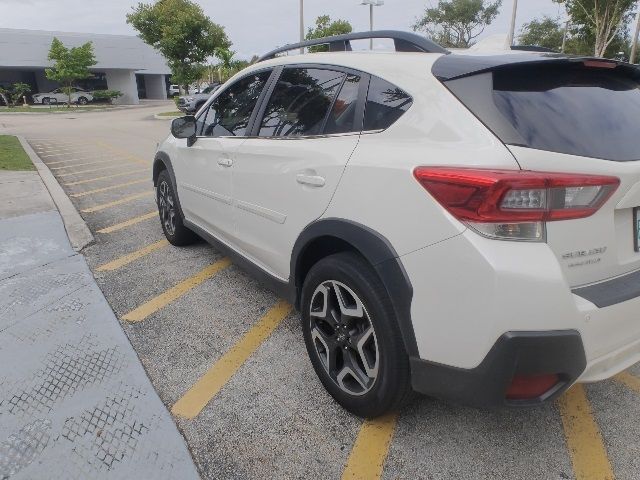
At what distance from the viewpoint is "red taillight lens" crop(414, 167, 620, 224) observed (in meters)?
1.62

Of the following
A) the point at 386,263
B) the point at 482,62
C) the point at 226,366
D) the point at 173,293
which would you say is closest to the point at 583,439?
the point at 386,263

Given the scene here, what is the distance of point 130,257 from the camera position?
4.52 m

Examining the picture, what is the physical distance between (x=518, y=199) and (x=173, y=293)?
2.89m

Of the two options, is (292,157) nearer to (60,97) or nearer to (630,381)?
(630,381)

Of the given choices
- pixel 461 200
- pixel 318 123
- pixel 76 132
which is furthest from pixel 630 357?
pixel 76 132

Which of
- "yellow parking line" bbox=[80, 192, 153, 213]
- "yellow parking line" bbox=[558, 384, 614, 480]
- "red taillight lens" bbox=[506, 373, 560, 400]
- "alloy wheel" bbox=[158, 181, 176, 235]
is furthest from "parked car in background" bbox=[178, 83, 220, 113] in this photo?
"red taillight lens" bbox=[506, 373, 560, 400]

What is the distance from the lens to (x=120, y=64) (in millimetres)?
47625

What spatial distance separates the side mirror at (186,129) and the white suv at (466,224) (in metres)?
1.50

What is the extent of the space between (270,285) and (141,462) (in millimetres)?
1231

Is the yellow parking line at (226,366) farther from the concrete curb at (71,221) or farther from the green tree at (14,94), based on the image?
the green tree at (14,94)

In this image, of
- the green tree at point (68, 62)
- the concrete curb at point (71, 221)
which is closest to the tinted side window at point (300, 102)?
the concrete curb at point (71, 221)

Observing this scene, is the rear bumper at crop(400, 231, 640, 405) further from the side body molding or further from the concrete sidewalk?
the concrete sidewalk

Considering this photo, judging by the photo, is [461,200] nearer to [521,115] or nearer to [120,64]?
[521,115]

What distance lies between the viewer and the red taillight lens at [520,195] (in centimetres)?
162
